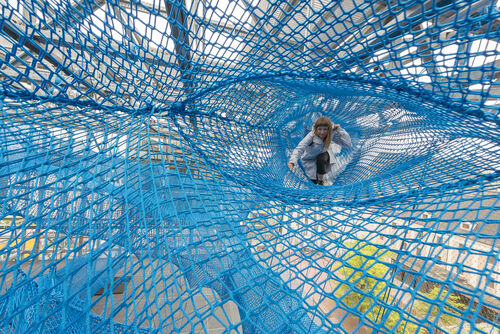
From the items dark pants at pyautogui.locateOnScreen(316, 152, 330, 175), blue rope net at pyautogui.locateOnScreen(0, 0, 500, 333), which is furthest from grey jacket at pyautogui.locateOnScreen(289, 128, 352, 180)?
blue rope net at pyautogui.locateOnScreen(0, 0, 500, 333)

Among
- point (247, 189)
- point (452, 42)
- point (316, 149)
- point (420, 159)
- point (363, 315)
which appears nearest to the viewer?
point (363, 315)

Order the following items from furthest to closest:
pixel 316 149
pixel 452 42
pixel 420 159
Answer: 1. pixel 316 149
2. pixel 420 159
3. pixel 452 42

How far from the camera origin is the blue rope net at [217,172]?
1.85ft

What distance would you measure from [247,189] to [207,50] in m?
0.49

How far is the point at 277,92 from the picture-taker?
138 cm

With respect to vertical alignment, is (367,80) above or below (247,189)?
above

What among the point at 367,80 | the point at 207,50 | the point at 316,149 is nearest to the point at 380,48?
the point at 367,80

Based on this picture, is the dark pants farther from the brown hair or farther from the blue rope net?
the blue rope net

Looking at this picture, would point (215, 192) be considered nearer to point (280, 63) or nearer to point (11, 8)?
point (280, 63)

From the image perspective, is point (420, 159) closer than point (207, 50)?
No

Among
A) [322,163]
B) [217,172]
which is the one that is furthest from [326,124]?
[217,172]

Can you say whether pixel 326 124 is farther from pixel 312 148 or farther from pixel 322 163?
pixel 322 163

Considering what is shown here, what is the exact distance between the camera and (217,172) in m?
0.95

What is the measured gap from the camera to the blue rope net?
562 mm
